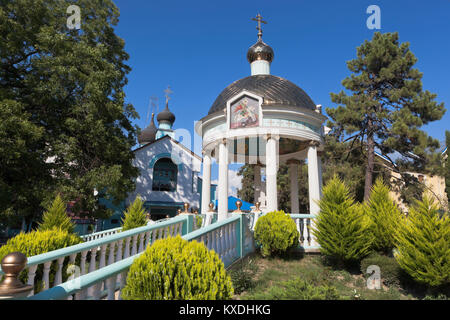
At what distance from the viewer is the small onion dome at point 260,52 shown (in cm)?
1595

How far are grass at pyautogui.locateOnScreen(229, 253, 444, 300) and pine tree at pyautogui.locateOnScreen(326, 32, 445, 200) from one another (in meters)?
11.6

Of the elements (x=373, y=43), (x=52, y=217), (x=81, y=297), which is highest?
(x=373, y=43)

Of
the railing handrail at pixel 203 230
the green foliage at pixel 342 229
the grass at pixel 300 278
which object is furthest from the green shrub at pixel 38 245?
the green foliage at pixel 342 229

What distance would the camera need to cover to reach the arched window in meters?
24.1

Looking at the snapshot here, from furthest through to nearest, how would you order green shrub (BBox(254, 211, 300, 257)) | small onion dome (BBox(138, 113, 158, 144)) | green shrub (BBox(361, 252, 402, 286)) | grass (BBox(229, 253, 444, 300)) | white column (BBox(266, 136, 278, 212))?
small onion dome (BBox(138, 113, 158, 144)) → white column (BBox(266, 136, 278, 212)) → green shrub (BBox(254, 211, 300, 257)) → green shrub (BBox(361, 252, 402, 286)) → grass (BBox(229, 253, 444, 300))

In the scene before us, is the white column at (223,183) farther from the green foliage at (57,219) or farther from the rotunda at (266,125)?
the green foliage at (57,219)

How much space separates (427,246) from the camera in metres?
5.58

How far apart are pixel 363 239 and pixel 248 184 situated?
Answer: 3483cm

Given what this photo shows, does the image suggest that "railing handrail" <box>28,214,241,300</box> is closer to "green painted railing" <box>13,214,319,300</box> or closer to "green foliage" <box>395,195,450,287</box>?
"green painted railing" <box>13,214,319,300</box>

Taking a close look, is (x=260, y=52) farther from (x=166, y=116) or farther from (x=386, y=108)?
(x=166, y=116)

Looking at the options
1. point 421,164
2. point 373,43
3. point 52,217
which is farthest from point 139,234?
point 373,43

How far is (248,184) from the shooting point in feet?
137

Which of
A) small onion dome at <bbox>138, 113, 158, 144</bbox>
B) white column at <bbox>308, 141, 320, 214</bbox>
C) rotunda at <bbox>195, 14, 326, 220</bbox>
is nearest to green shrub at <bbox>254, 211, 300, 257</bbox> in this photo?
rotunda at <bbox>195, 14, 326, 220</bbox>
